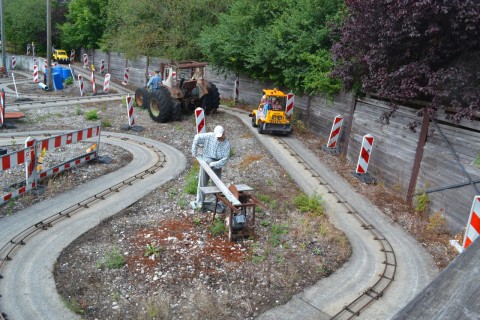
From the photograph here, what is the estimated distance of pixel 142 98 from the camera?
18844mm

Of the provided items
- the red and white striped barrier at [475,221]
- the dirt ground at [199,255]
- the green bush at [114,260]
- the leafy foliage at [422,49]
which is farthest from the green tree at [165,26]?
the red and white striped barrier at [475,221]

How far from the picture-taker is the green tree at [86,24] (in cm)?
3497

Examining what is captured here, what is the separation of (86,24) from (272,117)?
2694 cm

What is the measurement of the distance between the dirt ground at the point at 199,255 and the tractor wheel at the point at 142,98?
322 inches

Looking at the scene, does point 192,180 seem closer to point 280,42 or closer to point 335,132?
point 335,132

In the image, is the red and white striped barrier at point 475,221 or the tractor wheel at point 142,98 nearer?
the red and white striped barrier at point 475,221

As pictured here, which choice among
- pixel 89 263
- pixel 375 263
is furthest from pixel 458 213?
pixel 89 263

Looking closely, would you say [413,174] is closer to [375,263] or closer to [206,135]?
[375,263]

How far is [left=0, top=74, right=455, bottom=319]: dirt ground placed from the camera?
18.6 ft

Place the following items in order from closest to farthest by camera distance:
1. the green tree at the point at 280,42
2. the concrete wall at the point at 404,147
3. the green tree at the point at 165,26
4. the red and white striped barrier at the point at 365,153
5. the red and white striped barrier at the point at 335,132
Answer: the concrete wall at the point at 404,147 < the red and white striped barrier at the point at 365,153 < the red and white striped barrier at the point at 335,132 < the green tree at the point at 280,42 < the green tree at the point at 165,26

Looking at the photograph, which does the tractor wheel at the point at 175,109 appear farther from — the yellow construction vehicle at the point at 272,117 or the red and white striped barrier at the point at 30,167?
the red and white striped barrier at the point at 30,167

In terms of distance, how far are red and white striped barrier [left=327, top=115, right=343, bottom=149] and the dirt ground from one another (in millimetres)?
3320

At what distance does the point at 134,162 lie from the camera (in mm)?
11961

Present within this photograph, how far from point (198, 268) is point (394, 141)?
649 cm
